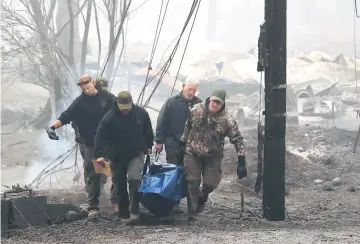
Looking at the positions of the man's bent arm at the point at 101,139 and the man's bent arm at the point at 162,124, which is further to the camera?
the man's bent arm at the point at 162,124

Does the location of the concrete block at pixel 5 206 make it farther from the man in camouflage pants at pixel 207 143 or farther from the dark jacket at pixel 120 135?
the man in camouflage pants at pixel 207 143

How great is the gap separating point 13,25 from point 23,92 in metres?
7.92

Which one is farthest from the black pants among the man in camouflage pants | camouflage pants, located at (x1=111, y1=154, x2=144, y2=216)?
the man in camouflage pants

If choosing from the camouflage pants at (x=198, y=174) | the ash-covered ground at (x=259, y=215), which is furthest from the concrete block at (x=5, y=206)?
the camouflage pants at (x=198, y=174)

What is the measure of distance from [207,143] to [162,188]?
2.52 ft

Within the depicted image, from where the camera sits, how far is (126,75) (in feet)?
84.6

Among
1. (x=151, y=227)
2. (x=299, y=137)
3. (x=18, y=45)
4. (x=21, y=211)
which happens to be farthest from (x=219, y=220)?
(x=18, y=45)

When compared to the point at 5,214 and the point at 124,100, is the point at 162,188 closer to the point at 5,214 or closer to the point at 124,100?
the point at 124,100

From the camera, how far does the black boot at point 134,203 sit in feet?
23.8

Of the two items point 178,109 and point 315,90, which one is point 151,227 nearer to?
point 178,109

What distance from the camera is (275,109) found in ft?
23.8

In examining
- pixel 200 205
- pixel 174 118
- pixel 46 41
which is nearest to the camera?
pixel 200 205

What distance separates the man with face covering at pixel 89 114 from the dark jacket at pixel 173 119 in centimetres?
80

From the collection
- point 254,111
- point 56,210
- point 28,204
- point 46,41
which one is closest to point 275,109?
point 56,210
